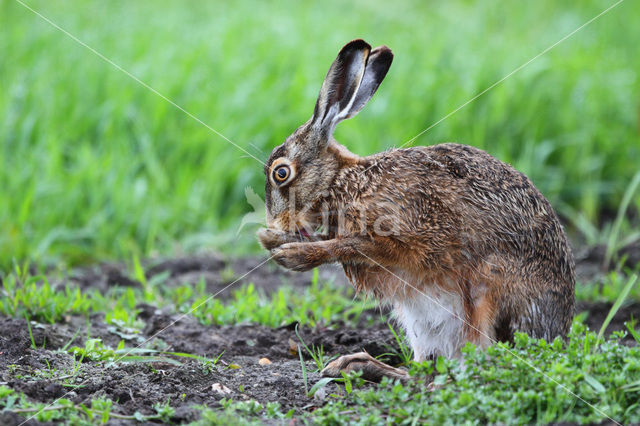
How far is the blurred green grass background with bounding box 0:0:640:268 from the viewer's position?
280 inches

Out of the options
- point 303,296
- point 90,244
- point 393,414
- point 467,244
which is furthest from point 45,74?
point 393,414

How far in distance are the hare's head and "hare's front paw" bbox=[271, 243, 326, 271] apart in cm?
26

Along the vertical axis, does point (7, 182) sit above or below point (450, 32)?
below

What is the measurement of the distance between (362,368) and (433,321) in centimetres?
43

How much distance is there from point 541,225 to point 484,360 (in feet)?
3.21

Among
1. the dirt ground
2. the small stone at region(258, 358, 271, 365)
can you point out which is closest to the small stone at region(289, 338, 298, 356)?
the dirt ground

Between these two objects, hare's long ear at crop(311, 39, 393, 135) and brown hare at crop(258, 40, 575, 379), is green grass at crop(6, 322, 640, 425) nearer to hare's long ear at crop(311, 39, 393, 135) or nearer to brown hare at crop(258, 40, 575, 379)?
brown hare at crop(258, 40, 575, 379)

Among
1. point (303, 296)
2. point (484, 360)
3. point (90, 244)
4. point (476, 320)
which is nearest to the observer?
point (484, 360)

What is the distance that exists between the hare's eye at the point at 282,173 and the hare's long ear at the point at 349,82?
0.29 m

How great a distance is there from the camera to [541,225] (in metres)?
4.10

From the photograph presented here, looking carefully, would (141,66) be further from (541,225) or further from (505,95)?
(541,225)

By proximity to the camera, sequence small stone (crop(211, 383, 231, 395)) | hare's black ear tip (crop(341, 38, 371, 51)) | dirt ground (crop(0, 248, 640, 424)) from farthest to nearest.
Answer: hare's black ear tip (crop(341, 38, 371, 51)), small stone (crop(211, 383, 231, 395)), dirt ground (crop(0, 248, 640, 424))

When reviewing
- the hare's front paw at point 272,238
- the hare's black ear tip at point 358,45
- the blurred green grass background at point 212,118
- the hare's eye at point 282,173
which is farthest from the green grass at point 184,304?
the hare's black ear tip at point 358,45

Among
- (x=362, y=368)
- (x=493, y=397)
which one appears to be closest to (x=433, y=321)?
(x=362, y=368)
